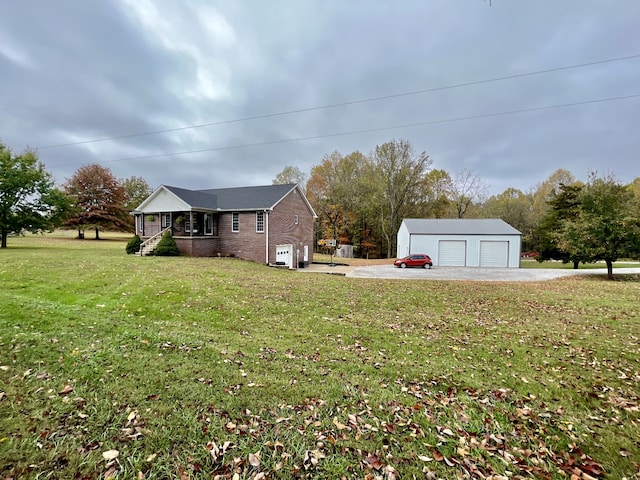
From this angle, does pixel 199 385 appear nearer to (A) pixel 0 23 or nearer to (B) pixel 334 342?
(B) pixel 334 342

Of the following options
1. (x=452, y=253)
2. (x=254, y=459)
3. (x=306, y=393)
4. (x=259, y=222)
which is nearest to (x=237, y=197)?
(x=259, y=222)

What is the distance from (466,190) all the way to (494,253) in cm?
1812

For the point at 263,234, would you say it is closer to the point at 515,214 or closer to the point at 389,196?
the point at 389,196

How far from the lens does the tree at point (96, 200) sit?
36.4m

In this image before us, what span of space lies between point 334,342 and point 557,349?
13.8ft

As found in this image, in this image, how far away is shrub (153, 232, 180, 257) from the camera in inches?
818

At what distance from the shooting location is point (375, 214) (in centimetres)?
4109

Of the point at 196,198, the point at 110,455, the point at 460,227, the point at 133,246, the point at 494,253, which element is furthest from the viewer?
the point at 460,227

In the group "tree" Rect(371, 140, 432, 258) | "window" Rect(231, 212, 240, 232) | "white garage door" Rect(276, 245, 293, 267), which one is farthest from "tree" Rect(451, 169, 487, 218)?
"window" Rect(231, 212, 240, 232)

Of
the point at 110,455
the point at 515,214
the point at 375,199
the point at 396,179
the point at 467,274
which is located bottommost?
the point at 467,274

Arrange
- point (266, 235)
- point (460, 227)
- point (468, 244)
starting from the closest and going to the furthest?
point (266, 235) < point (468, 244) < point (460, 227)

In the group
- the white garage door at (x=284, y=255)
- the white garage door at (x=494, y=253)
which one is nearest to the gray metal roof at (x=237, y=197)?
the white garage door at (x=284, y=255)

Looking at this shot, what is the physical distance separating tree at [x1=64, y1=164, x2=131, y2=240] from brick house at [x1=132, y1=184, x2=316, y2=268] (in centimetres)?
1735

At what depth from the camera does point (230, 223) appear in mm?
23344
